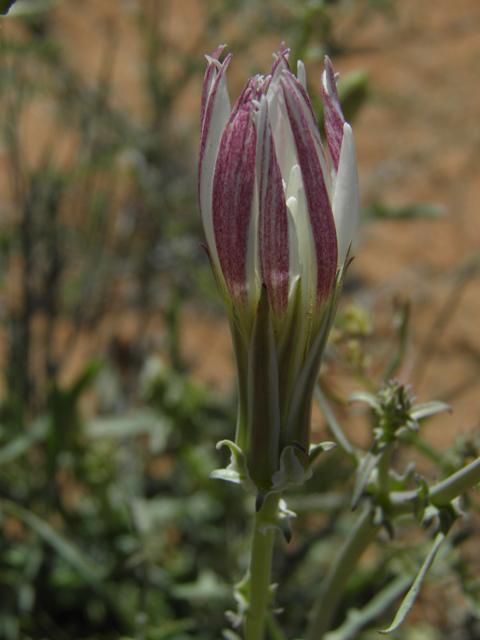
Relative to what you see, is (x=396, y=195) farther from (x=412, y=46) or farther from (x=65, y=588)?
(x=65, y=588)

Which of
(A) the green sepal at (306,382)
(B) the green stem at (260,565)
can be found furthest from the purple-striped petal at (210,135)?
(B) the green stem at (260,565)

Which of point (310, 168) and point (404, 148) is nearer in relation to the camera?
point (310, 168)

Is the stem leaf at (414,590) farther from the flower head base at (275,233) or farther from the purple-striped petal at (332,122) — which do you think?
the purple-striped petal at (332,122)

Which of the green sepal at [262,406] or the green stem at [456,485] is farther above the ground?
the green sepal at [262,406]

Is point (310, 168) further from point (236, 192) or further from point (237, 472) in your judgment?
point (237, 472)

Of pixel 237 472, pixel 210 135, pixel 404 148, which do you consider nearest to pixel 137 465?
pixel 237 472

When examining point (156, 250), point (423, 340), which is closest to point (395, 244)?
point (423, 340)
